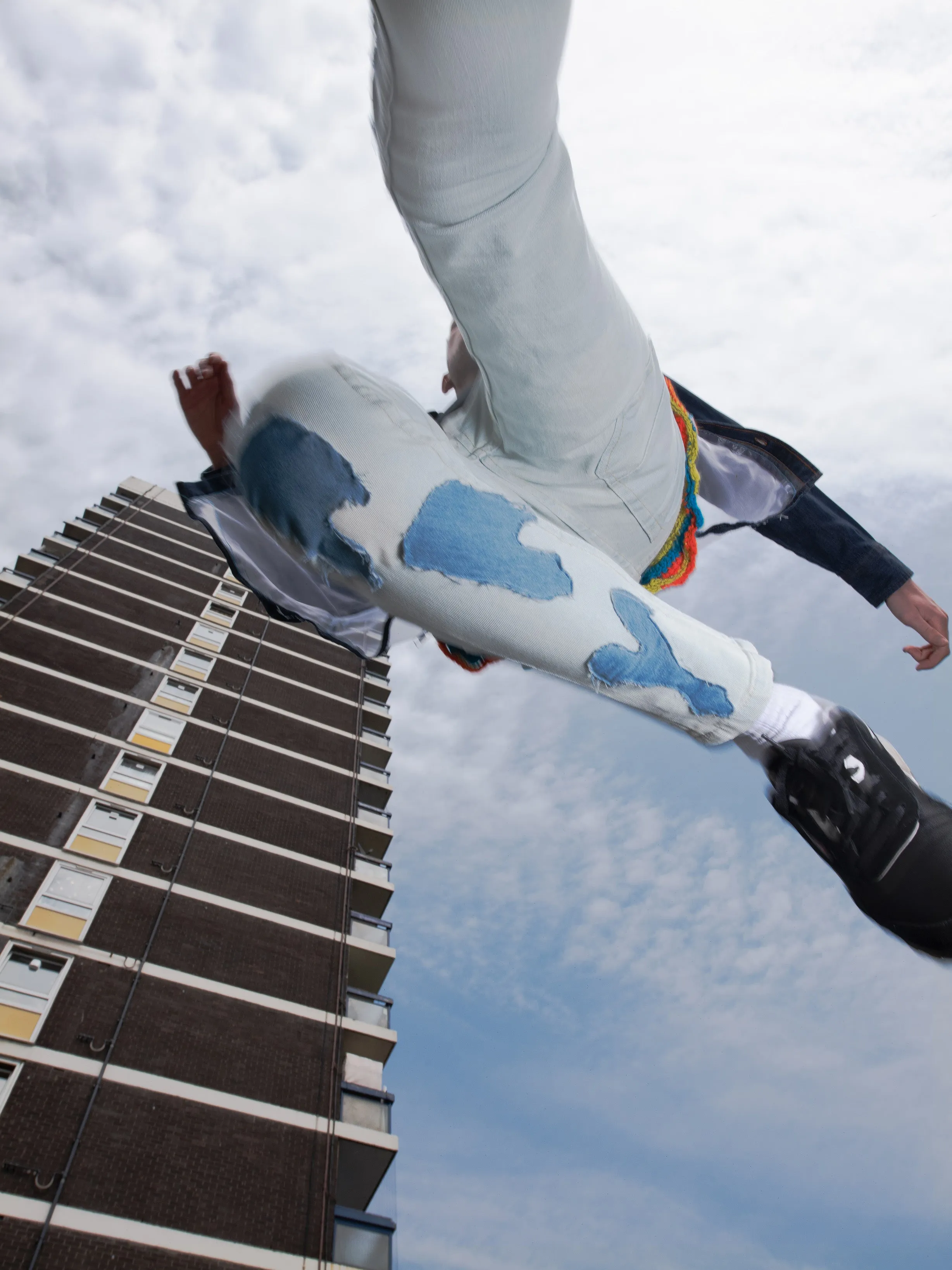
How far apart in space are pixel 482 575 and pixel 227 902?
1511 centimetres

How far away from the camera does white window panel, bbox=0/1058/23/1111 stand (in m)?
9.88

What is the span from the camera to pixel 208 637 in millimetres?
22953

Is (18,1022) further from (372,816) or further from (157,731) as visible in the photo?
(372,816)

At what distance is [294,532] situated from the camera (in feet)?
2.87

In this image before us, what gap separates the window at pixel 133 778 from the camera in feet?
51.4

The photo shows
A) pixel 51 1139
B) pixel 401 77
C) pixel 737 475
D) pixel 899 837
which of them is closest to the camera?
pixel 401 77

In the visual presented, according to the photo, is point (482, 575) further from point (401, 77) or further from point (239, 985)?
point (239, 985)

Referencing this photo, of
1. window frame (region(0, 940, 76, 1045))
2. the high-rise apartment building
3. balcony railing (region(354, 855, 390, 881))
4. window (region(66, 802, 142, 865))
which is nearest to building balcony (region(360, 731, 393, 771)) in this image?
the high-rise apartment building

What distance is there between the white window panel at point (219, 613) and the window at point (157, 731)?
5707 mm

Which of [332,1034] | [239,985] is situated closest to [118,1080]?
[239,985]

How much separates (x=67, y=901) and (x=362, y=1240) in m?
6.53

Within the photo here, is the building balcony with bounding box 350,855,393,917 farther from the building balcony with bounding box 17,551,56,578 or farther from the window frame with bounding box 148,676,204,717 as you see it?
the building balcony with bounding box 17,551,56,578

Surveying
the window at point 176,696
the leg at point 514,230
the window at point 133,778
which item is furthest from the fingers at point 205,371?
the window at point 176,696

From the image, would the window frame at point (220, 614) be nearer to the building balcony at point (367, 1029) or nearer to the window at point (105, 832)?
the window at point (105, 832)
